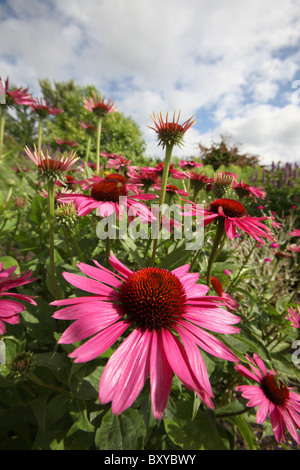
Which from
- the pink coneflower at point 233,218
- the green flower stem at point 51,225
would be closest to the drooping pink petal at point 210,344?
the pink coneflower at point 233,218

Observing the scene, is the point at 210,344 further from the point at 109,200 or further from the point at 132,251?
the point at 109,200

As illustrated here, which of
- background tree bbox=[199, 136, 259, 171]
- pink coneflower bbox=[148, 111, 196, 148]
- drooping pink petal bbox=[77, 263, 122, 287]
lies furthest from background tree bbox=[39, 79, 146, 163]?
drooping pink petal bbox=[77, 263, 122, 287]

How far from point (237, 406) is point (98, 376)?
66 centimetres

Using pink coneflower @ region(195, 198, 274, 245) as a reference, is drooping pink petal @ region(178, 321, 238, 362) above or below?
below

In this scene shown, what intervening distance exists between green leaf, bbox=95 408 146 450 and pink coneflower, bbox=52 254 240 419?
28 cm

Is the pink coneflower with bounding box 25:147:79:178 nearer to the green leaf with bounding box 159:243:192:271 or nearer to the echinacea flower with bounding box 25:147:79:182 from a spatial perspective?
the echinacea flower with bounding box 25:147:79:182

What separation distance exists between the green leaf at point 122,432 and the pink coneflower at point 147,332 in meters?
0.28

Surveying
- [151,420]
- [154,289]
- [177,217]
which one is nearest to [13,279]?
[154,289]

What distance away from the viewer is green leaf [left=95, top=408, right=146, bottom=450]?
60cm

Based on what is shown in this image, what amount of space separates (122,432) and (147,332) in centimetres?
32

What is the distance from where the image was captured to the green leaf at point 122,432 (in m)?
0.60

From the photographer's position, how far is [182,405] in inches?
33.7

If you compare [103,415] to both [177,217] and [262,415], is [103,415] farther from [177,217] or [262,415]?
[177,217]

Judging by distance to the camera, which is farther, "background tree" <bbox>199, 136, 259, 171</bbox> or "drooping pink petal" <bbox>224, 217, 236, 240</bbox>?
"background tree" <bbox>199, 136, 259, 171</bbox>
